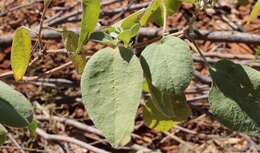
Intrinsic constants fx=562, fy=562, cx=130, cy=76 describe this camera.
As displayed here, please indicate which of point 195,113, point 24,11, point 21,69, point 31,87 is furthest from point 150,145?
point 21,69

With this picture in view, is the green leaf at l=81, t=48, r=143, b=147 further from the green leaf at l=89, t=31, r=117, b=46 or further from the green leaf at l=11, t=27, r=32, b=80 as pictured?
the green leaf at l=11, t=27, r=32, b=80

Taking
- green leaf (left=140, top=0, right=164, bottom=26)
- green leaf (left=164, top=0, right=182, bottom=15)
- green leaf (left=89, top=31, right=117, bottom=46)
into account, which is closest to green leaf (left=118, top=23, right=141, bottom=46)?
green leaf (left=89, top=31, right=117, bottom=46)

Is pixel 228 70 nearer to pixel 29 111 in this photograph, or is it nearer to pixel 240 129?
pixel 240 129

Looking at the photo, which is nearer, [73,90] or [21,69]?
[21,69]

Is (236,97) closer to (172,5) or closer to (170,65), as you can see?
(170,65)

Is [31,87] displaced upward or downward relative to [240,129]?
downward

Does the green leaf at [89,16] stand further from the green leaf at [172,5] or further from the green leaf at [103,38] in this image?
the green leaf at [172,5]
